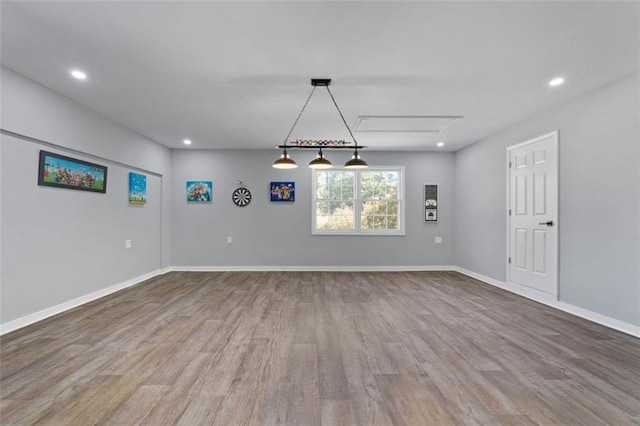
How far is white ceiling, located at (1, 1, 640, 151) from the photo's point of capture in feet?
7.50

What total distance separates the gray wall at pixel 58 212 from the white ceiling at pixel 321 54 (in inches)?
12.2

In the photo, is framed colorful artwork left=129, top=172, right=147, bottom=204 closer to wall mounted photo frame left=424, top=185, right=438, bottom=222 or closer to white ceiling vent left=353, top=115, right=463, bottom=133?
white ceiling vent left=353, top=115, right=463, bottom=133

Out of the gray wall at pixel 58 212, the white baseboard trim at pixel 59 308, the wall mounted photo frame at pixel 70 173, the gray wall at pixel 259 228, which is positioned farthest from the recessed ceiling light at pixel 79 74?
the gray wall at pixel 259 228

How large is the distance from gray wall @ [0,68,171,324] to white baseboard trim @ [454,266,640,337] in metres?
6.25

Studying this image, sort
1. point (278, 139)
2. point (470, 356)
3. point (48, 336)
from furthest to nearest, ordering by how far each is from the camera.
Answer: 1. point (278, 139)
2. point (48, 336)
3. point (470, 356)

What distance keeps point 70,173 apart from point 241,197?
318 centimetres

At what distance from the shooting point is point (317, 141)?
6.17 meters

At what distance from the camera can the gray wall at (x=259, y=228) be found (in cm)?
681

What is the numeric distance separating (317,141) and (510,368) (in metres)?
4.81

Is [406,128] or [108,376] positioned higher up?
[406,128]

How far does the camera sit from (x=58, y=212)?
12.6 feet

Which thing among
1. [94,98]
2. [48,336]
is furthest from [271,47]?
[48,336]

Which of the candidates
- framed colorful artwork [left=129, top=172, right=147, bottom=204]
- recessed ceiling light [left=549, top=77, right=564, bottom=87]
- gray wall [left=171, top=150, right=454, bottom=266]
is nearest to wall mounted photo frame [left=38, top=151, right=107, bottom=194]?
framed colorful artwork [left=129, top=172, right=147, bottom=204]

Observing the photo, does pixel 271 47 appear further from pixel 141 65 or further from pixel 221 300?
pixel 221 300
